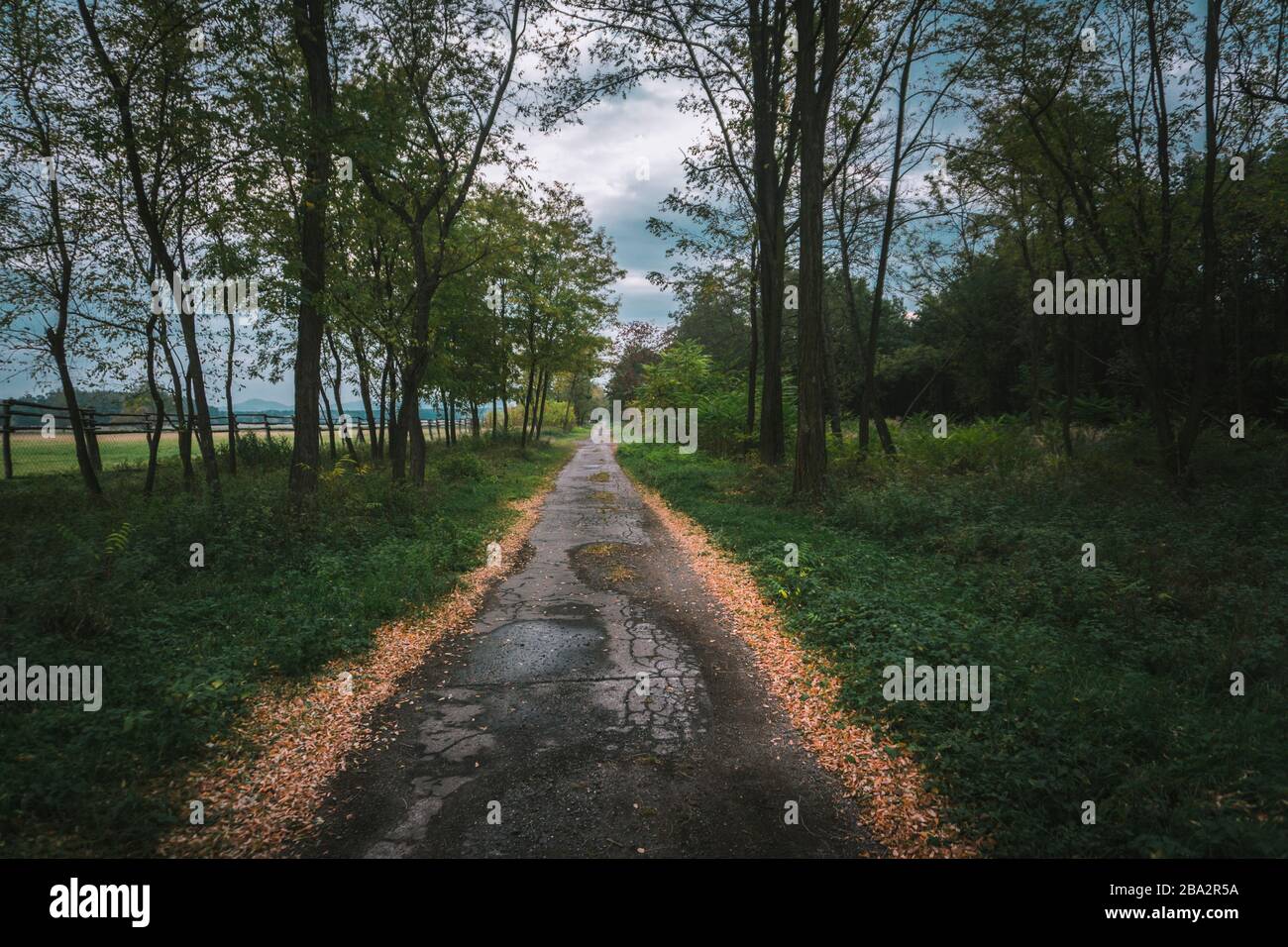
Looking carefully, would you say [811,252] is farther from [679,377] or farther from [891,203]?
[679,377]

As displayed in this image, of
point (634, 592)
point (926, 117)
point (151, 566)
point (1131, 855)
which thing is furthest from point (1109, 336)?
point (151, 566)

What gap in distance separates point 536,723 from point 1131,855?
3551 mm

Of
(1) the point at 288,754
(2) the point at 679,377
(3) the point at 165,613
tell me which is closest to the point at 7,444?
(3) the point at 165,613

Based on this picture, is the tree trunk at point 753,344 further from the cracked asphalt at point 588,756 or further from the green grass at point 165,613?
the cracked asphalt at point 588,756

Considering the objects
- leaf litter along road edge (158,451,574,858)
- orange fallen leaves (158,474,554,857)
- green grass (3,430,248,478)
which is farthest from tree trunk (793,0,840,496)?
green grass (3,430,248,478)

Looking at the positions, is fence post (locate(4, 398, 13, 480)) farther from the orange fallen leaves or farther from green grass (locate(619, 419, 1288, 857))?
green grass (locate(619, 419, 1288, 857))

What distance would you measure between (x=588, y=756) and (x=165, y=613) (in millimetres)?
4850

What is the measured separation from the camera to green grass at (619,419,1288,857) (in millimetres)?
2979

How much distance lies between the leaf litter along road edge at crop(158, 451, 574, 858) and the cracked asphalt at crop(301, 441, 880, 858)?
0.17 m

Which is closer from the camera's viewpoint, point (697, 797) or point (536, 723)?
point (697, 797)

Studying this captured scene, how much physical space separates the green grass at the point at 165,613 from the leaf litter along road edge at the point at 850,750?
398 centimetres

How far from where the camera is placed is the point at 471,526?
417 inches

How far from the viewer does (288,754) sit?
3770mm
